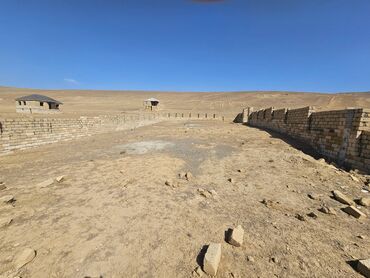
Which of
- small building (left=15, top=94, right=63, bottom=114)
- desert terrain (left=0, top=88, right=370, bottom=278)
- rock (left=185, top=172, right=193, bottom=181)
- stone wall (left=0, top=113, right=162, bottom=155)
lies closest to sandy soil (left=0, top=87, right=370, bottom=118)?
small building (left=15, top=94, right=63, bottom=114)

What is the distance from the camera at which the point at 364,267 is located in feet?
7.37

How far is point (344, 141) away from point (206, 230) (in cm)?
599

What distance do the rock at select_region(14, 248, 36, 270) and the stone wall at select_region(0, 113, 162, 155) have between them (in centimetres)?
693

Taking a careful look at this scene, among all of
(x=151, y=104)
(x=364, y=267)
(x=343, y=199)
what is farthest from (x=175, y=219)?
(x=151, y=104)

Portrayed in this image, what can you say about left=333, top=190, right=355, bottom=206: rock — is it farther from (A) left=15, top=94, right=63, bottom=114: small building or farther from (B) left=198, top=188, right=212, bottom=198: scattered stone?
(A) left=15, top=94, right=63, bottom=114: small building

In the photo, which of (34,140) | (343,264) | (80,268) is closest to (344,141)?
(343,264)

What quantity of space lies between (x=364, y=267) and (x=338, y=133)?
571 centimetres

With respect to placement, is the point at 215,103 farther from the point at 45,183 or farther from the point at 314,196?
the point at 45,183

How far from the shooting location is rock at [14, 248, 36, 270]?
229 cm

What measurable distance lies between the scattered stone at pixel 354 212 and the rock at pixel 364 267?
4.61 feet

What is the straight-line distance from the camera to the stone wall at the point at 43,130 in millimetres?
7633

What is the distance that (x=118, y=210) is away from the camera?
138 inches

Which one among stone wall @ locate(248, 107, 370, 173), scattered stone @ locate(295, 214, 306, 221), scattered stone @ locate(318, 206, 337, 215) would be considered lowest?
scattered stone @ locate(295, 214, 306, 221)

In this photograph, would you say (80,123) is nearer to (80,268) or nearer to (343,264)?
(80,268)
